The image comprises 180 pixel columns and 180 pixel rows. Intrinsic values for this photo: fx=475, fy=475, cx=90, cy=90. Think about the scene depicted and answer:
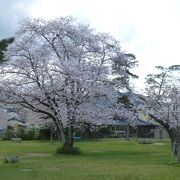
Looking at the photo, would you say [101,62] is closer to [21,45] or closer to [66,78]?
[66,78]

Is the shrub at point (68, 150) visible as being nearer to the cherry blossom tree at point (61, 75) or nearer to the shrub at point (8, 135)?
the cherry blossom tree at point (61, 75)

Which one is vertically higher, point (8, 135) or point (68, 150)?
point (8, 135)

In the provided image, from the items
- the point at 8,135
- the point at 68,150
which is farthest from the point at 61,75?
the point at 8,135

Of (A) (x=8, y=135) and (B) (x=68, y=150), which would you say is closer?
(B) (x=68, y=150)

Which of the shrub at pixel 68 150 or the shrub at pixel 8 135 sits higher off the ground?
the shrub at pixel 8 135

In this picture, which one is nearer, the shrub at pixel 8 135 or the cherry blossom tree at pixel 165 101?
A: the cherry blossom tree at pixel 165 101

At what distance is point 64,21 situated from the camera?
35625mm

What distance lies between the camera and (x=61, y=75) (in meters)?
34.7

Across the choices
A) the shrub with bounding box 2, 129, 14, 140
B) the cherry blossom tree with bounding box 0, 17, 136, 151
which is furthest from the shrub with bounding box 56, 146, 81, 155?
the shrub with bounding box 2, 129, 14, 140

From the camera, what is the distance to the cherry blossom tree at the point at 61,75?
34.3 metres

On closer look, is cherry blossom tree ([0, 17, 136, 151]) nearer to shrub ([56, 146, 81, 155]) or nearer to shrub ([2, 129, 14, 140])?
shrub ([56, 146, 81, 155])


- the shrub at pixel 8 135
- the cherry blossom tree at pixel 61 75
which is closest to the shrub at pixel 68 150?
the cherry blossom tree at pixel 61 75

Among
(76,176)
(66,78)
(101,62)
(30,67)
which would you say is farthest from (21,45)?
(76,176)

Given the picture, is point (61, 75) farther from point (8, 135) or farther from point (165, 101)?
point (8, 135)
